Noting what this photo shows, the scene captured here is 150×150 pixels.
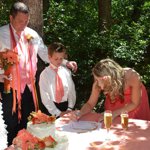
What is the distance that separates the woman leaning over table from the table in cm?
37

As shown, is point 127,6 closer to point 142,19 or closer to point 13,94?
point 142,19

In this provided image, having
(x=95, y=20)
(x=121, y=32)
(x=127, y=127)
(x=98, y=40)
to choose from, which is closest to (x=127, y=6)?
(x=95, y=20)

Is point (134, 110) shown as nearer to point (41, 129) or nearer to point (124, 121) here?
point (124, 121)

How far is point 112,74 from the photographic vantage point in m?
3.67

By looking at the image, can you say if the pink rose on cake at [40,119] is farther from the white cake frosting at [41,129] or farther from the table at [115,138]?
the table at [115,138]

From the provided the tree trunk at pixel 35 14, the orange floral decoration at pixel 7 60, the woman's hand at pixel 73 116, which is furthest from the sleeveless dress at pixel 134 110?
the tree trunk at pixel 35 14

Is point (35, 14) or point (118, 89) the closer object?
point (118, 89)

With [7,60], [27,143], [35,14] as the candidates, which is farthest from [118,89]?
[35,14]

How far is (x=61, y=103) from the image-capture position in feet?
14.5

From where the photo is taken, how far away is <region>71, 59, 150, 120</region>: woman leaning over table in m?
3.65

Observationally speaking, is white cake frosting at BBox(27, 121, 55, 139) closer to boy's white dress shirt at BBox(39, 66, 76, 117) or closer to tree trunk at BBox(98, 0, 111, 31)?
boy's white dress shirt at BBox(39, 66, 76, 117)

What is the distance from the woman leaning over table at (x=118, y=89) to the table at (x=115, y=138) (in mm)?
365

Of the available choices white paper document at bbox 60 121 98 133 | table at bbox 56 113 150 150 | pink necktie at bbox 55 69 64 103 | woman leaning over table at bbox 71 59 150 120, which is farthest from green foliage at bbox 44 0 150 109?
table at bbox 56 113 150 150

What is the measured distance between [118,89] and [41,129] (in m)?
1.33
